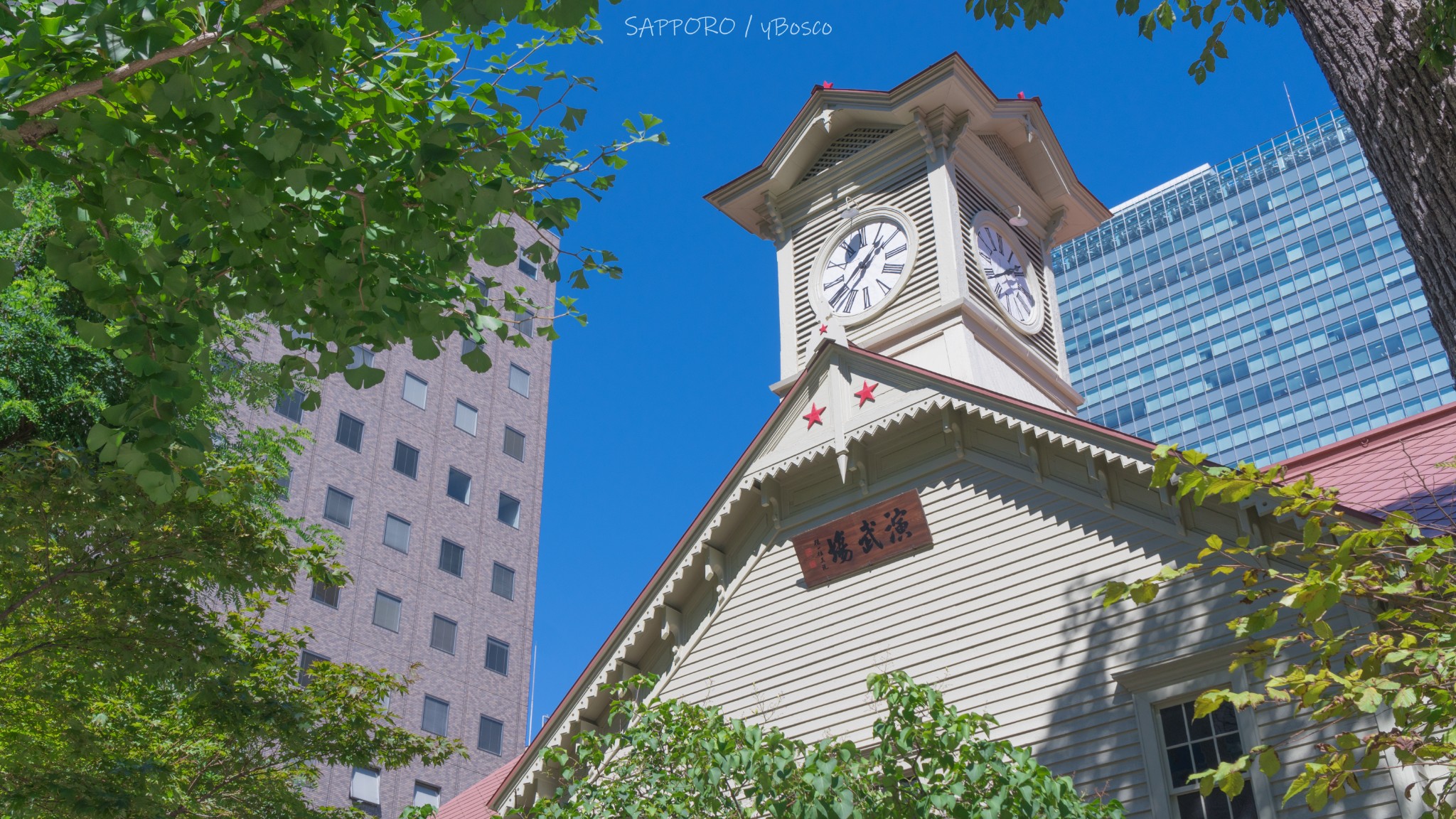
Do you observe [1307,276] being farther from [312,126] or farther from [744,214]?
[312,126]

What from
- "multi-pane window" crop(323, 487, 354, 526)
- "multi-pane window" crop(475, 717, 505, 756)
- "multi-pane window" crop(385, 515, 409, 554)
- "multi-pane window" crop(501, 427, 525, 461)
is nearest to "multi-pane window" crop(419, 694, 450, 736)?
"multi-pane window" crop(475, 717, 505, 756)

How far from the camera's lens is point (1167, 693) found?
503 inches

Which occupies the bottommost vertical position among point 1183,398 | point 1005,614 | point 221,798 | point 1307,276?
point 221,798

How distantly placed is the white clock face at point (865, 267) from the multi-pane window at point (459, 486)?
3851 centimetres

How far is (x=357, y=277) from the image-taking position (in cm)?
814

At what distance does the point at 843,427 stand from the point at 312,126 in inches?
407

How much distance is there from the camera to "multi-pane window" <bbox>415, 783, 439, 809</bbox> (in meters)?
47.0

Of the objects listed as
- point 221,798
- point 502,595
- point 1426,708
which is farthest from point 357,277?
point 502,595

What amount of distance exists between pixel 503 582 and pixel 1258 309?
113510 mm

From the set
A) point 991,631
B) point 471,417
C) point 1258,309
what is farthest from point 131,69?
point 1258,309

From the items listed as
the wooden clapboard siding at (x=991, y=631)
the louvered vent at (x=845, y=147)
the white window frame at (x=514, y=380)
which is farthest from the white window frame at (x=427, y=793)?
the wooden clapboard siding at (x=991, y=631)

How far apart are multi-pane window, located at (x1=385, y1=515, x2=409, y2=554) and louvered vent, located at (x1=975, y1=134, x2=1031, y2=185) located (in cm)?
3591

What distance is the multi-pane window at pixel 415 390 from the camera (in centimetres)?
5697

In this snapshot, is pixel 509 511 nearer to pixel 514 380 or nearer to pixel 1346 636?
pixel 514 380
